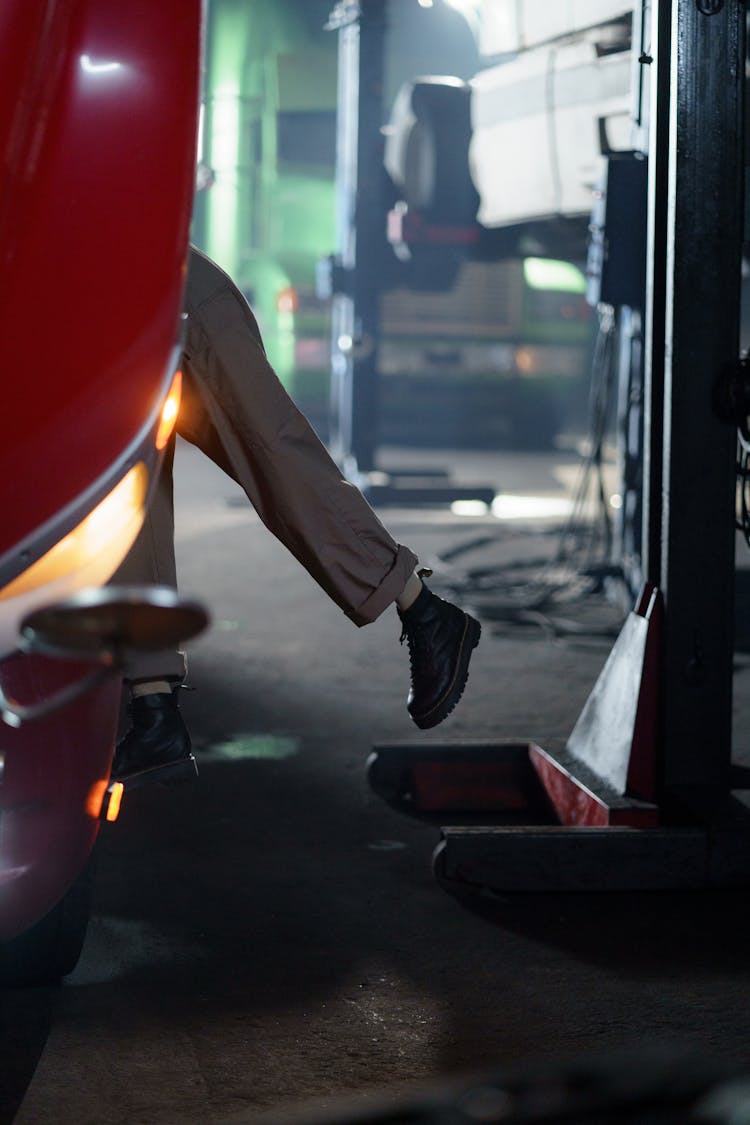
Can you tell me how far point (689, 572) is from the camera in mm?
3340

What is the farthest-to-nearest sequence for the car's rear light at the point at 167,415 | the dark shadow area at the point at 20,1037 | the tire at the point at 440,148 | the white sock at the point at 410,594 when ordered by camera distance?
1. the tire at the point at 440,148
2. the white sock at the point at 410,594
3. the dark shadow area at the point at 20,1037
4. the car's rear light at the point at 167,415

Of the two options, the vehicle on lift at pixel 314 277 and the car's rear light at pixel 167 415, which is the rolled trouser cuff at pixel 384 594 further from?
the vehicle on lift at pixel 314 277

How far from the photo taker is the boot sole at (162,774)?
261cm

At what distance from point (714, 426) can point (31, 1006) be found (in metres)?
1.78

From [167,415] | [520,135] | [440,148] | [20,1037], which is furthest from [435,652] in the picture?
[440,148]

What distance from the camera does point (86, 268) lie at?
1784mm

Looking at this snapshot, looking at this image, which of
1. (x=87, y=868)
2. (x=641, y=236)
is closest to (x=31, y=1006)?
(x=87, y=868)

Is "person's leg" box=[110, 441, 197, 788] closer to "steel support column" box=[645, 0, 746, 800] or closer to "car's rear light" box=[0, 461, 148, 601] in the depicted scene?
"car's rear light" box=[0, 461, 148, 601]

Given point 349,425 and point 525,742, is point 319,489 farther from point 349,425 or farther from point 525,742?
point 349,425

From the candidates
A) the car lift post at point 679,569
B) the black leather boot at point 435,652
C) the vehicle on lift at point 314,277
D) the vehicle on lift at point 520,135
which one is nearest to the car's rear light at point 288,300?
the vehicle on lift at point 314,277

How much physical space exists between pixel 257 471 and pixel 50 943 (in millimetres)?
841

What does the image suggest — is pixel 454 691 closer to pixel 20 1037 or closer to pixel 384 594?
pixel 384 594

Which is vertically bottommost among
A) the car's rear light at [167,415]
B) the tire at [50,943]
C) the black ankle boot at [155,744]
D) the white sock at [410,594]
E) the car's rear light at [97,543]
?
the tire at [50,943]

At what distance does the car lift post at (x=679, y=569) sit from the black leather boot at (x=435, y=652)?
32 centimetres
